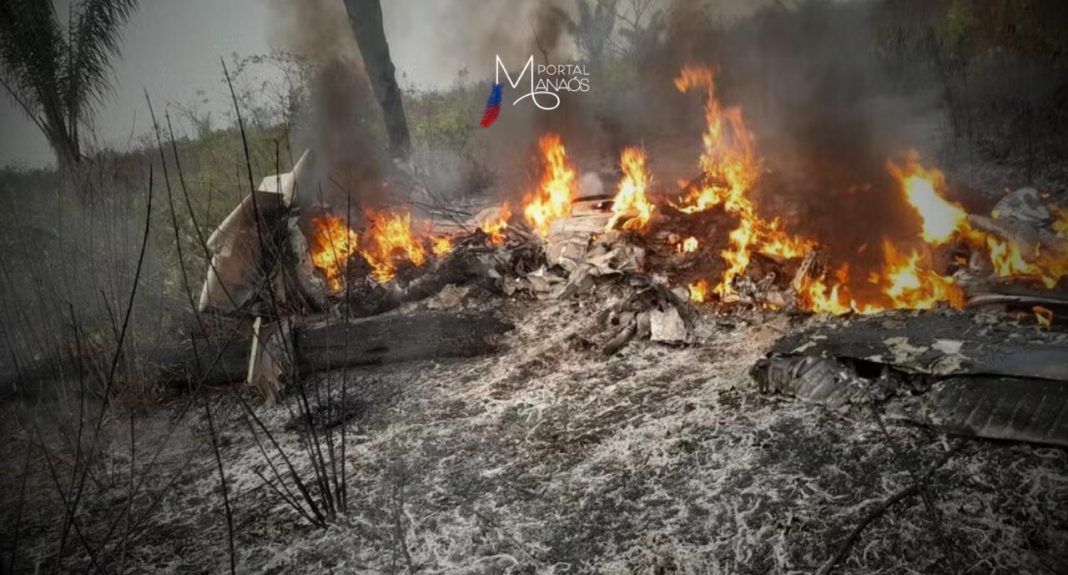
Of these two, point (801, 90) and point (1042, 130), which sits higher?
point (801, 90)

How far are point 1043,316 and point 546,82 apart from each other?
33.7 ft

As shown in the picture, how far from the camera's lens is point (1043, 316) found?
4.39 meters

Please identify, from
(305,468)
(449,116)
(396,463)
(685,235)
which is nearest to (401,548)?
(396,463)

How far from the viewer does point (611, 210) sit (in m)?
8.68

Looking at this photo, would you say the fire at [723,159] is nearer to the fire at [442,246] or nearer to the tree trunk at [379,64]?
the fire at [442,246]

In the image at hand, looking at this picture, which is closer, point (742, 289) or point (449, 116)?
point (742, 289)

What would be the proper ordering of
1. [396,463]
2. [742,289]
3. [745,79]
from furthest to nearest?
[745,79]
[742,289]
[396,463]

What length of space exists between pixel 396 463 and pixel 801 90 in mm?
9200

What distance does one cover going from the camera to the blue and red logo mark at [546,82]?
12305 millimetres

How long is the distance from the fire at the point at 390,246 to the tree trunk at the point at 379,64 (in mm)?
3702

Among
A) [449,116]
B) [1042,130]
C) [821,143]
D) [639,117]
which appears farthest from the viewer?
[449,116]

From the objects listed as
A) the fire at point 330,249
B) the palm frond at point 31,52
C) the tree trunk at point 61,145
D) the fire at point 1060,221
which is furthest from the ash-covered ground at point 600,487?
the palm frond at point 31,52

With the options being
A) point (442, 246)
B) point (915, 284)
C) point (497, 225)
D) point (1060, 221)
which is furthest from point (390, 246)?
point (1060, 221)

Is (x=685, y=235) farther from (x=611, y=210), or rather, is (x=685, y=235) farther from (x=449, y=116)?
(x=449, y=116)
